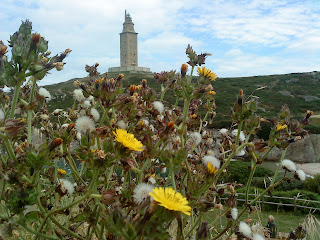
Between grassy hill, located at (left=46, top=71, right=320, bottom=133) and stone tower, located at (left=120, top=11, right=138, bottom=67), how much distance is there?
18.0 m

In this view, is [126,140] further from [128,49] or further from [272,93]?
[128,49]

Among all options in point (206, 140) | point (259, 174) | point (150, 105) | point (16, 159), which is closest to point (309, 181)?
point (259, 174)

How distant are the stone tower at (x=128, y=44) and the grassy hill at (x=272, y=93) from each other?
17970mm

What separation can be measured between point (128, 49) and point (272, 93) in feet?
108

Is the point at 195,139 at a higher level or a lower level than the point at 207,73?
lower

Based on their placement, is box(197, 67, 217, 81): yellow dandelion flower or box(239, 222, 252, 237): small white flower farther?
box(197, 67, 217, 81): yellow dandelion flower

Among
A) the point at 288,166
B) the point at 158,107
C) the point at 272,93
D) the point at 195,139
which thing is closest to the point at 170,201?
the point at 158,107

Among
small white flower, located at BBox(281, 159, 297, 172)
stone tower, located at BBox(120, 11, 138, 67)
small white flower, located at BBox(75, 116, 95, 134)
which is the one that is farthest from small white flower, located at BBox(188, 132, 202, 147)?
stone tower, located at BBox(120, 11, 138, 67)

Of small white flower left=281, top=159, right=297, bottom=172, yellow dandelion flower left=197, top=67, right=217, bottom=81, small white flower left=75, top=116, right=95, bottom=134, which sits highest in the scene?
yellow dandelion flower left=197, top=67, right=217, bottom=81

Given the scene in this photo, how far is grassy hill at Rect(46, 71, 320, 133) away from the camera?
3219 cm

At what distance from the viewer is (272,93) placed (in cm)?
4394

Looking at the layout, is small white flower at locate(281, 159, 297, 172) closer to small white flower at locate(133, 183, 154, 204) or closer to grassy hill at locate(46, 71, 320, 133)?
small white flower at locate(133, 183, 154, 204)

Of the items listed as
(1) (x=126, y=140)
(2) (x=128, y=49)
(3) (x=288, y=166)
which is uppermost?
(2) (x=128, y=49)

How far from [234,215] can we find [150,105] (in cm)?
66
